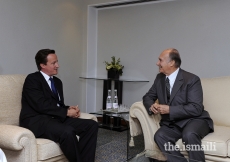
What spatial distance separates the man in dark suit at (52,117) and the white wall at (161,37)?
6.82ft

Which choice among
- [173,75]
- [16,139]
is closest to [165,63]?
[173,75]

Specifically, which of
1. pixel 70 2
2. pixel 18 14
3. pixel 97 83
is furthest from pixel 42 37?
pixel 97 83

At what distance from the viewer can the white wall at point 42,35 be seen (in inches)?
154

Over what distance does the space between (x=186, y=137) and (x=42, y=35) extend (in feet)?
9.54

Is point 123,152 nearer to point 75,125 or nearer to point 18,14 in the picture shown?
point 75,125

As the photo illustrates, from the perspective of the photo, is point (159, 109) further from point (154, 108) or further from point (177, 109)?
point (177, 109)

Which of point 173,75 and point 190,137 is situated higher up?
point 173,75

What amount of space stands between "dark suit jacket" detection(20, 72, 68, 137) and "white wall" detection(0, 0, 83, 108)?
4.36 feet

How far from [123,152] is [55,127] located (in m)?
1.16

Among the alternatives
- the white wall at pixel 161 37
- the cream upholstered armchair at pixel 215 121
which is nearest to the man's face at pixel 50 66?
the cream upholstered armchair at pixel 215 121

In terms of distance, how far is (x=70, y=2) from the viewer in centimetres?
489

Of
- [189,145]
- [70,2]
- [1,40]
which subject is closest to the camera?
[189,145]

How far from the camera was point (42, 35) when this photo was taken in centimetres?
441

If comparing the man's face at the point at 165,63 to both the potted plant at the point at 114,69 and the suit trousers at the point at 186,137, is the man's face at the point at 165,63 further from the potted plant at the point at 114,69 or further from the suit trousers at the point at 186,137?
the potted plant at the point at 114,69
